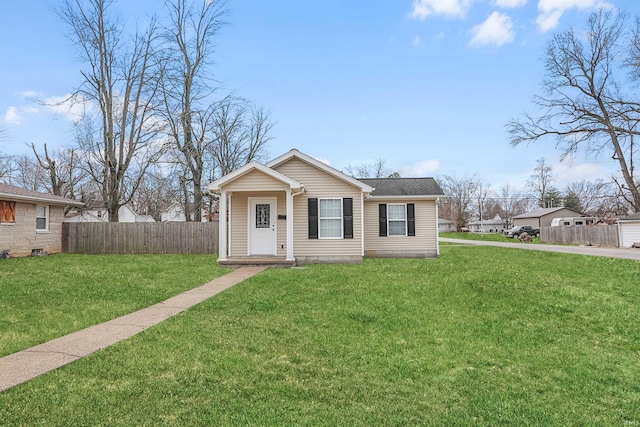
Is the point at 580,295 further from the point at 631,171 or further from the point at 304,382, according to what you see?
the point at 631,171

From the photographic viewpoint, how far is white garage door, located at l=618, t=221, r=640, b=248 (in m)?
22.6

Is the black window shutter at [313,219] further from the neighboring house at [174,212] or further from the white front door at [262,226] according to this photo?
the neighboring house at [174,212]

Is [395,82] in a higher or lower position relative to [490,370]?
higher

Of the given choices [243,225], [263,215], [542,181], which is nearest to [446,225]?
[542,181]

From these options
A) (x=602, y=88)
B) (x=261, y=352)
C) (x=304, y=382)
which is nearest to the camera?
(x=304, y=382)

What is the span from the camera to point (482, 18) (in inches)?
558

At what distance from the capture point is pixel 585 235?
87.0 feet

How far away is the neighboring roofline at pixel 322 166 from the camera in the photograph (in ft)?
43.6

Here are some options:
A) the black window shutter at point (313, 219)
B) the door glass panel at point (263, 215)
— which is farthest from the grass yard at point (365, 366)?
the door glass panel at point (263, 215)

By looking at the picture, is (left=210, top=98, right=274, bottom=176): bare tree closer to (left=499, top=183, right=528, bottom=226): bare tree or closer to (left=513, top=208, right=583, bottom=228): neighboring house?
(left=513, top=208, right=583, bottom=228): neighboring house

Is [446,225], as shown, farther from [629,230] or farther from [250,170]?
[250,170]

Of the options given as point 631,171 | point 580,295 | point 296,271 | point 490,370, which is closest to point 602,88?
point 631,171

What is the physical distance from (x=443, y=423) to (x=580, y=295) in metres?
6.41

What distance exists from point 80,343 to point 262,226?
29.2 feet
